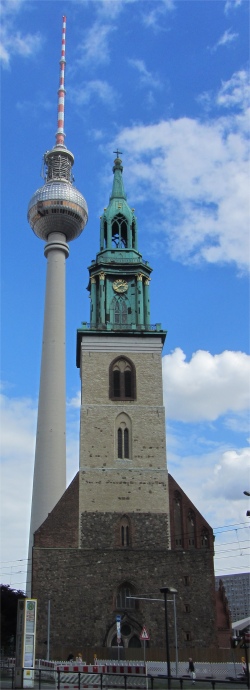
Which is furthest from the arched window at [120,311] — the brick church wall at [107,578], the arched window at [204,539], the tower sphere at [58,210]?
the tower sphere at [58,210]

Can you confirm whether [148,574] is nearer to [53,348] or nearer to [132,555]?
[132,555]

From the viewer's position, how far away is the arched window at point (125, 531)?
4388cm

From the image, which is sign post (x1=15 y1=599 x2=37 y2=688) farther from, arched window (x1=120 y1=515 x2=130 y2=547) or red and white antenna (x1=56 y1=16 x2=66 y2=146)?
red and white antenna (x1=56 y1=16 x2=66 y2=146)

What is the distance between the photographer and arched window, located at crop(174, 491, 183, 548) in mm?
44281

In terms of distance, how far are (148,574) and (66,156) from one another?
47.4 m

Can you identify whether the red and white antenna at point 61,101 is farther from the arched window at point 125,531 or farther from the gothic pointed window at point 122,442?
the arched window at point 125,531

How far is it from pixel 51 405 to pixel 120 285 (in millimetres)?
12362

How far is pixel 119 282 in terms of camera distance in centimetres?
5434

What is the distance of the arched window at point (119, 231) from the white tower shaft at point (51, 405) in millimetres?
10040

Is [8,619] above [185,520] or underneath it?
underneath

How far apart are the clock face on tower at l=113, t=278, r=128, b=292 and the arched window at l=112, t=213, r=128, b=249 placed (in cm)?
437

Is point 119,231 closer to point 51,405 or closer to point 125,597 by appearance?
point 51,405

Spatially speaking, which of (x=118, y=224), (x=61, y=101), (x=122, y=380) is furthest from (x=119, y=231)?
(x=61, y=101)

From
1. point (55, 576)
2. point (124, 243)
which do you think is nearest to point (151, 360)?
point (124, 243)
